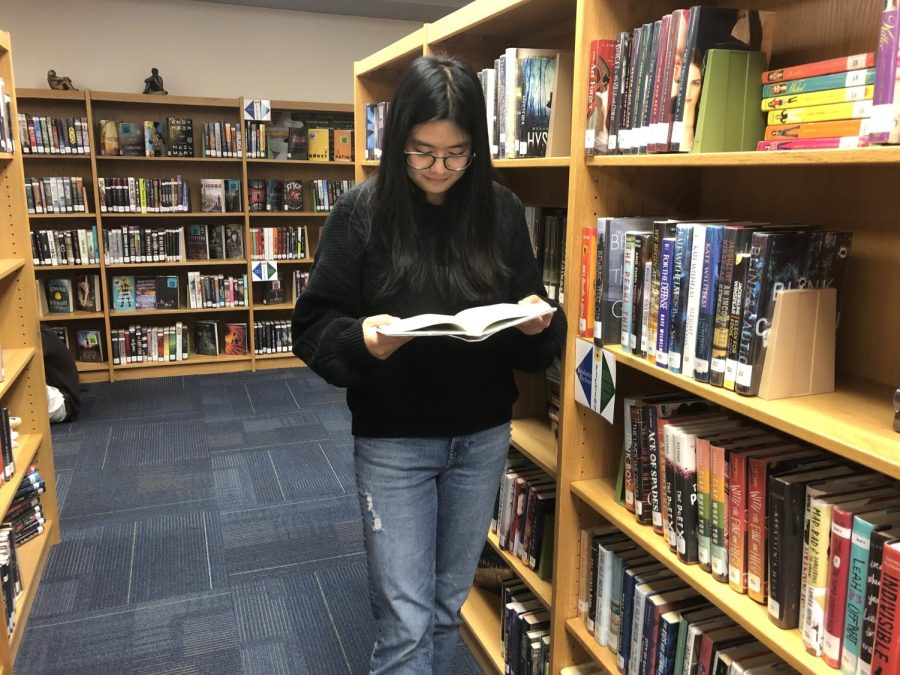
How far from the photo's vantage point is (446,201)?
54.5 inches

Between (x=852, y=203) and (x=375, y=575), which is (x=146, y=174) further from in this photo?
(x=852, y=203)

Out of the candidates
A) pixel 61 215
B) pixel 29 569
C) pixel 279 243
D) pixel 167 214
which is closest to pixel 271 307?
pixel 279 243

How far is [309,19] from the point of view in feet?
17.7

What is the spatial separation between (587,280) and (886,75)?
70 cm

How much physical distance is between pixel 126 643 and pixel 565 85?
204 cm

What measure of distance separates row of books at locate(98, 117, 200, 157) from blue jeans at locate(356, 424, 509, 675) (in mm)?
4073

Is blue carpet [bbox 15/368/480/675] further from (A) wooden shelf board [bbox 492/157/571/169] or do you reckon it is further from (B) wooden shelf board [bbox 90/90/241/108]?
(B) wooden shelf board [bbox 90/90/241/108]

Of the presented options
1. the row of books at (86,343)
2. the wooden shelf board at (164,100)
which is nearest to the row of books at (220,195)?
the wooden shelf board at (164,100)

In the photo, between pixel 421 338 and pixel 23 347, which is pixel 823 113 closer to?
pixel 421 338

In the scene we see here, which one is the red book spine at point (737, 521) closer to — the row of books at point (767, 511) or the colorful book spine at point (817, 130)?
the row of books at point (767, 511)

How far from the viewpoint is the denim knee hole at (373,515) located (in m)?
1.37

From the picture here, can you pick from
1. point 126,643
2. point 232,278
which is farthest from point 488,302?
point 232,278

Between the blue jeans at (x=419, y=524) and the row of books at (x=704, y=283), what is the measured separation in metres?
0.37

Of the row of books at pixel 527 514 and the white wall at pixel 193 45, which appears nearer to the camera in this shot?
the row of books at pixel 527 514
